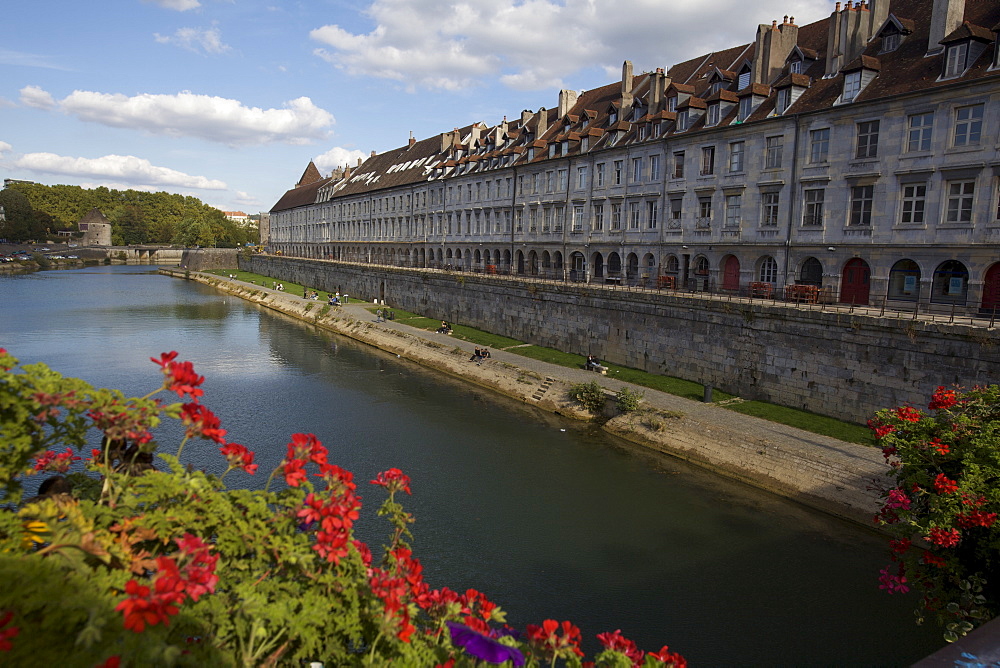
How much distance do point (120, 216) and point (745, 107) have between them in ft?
604

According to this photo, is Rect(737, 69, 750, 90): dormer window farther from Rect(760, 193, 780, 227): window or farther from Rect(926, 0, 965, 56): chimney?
Rect(926, 0, 965, 56): chimney

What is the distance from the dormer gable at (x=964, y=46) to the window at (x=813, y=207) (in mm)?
6953

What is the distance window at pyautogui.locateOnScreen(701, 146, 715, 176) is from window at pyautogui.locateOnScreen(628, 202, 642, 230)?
5.83 m

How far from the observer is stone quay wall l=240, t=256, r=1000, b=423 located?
72.8ft

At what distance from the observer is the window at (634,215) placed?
43.5 metres

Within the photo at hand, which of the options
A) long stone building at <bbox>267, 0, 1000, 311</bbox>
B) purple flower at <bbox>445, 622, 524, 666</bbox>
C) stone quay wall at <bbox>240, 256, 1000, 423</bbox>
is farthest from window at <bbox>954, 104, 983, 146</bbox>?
purple flower at <bbox>445, 622, 524, 666</bbox>

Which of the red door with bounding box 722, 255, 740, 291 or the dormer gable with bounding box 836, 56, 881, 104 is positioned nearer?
the dormer gable with bounding box 836, 56, 881, 104

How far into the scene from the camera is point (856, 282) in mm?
31500

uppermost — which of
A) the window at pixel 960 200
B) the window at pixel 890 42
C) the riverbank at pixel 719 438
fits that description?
the window at pixel 890 42

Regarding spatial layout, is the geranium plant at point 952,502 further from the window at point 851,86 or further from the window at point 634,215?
the window at point 634,215

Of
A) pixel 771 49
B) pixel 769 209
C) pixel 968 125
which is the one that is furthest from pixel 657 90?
pixel 968 125

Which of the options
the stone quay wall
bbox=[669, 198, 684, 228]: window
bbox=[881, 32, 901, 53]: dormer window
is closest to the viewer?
the stone quay wall

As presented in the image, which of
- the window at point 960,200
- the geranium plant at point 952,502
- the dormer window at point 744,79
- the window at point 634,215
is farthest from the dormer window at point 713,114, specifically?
the geranium plant at point 952,502

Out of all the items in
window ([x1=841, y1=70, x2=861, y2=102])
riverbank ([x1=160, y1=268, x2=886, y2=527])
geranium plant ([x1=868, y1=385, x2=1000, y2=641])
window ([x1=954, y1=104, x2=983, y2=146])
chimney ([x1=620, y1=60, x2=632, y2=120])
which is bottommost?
riverbank ([x1=160, y1=268, x2=886, y2=527])
